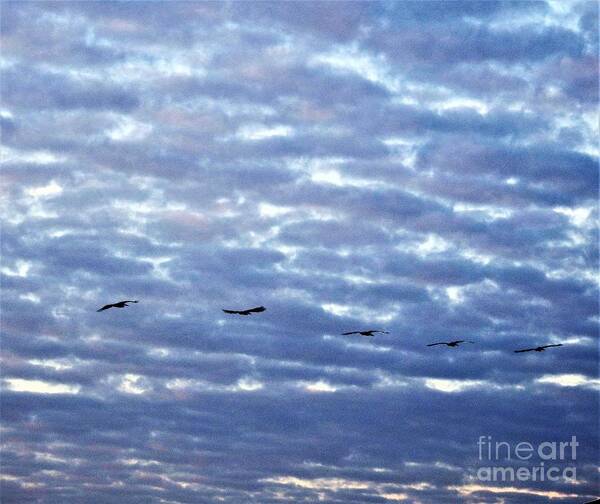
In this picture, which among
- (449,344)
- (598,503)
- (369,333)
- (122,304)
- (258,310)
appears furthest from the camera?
(598,503)

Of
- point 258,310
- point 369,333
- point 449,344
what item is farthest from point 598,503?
point 258,310

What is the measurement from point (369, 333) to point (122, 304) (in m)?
39.4

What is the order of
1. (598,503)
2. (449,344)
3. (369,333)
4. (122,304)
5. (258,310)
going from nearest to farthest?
(258,310) < (122,304) < (369,333) < (449,344) < (598,503)

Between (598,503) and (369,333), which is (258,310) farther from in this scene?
(598,503)

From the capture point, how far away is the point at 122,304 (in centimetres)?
12512

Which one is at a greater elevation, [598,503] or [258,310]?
[258,310]

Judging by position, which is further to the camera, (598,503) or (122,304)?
(598,503)

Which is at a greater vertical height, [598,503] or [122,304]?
[122,304]

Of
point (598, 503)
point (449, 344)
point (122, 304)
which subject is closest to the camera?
point (122, 304)

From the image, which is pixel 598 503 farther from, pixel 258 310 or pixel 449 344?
pixel 258 310

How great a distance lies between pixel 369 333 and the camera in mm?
147000

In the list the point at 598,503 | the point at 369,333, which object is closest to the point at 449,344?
the point at 369,333

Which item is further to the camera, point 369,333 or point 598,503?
point 598,503

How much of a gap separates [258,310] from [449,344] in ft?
174
